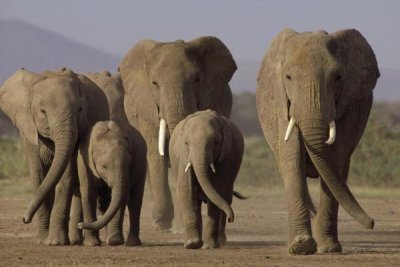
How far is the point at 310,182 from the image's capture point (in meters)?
35.7

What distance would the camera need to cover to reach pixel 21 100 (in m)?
19.4

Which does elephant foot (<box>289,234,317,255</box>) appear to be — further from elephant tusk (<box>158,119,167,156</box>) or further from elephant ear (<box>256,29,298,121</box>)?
elephant tusk (<box>158,119,167,156</box>)

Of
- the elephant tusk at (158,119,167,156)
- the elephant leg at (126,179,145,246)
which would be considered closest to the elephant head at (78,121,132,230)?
the elephant leg at (126,179,145,246)

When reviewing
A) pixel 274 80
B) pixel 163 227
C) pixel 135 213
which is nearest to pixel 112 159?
pixel 135 213

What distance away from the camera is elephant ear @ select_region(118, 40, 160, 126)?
22.2 m

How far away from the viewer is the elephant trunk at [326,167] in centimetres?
1581

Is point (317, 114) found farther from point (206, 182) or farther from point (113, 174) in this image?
point (113, 174)

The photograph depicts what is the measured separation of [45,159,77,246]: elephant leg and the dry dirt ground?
265 millimetres

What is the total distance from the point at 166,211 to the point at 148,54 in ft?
7.43

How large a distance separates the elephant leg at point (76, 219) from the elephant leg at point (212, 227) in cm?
177

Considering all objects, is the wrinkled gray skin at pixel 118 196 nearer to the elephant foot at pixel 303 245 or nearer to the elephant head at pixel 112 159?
the elephant head at pixel 112 159

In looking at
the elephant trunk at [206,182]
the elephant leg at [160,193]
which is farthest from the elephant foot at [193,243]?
the elephant leg at [160,193]

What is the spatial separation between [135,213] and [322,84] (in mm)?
3724

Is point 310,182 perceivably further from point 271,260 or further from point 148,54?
point 271,260
